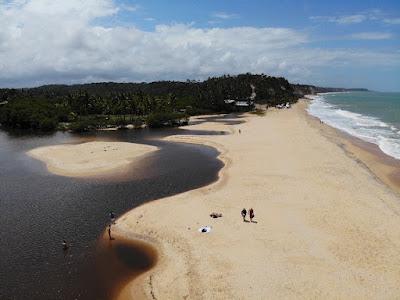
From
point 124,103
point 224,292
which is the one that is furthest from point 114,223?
point 124,103

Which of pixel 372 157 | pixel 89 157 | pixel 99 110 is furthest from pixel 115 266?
pixel 99 110

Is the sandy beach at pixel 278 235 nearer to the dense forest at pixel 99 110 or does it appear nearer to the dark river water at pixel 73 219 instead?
the dark river water at pixel 73 219

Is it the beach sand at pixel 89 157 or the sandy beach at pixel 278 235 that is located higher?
the sandy beach at pixel 278 235

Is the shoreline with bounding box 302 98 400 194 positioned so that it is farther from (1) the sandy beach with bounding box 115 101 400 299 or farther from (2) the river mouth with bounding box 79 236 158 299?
(2) the river mouth with bounding box 79 236 158 299

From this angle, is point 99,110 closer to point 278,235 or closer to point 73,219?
point 73,219

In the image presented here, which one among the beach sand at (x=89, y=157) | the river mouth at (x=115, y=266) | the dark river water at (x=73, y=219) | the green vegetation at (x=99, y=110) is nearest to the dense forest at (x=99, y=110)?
the green vegetation at (x=99, y=110)

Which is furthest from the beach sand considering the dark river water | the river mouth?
the river mouth
